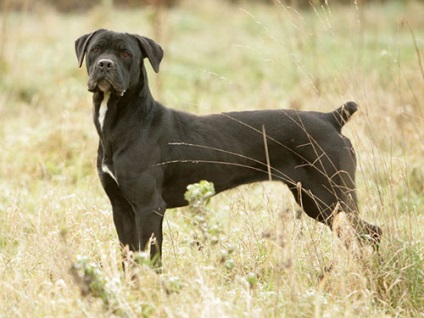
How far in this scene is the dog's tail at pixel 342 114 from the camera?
5070 millimetres

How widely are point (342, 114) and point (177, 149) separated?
4.02ft

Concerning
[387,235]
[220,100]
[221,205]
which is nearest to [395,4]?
[220,100]

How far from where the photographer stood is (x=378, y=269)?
14.7ft

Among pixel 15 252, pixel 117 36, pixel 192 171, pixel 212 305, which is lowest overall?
pixel 15 252

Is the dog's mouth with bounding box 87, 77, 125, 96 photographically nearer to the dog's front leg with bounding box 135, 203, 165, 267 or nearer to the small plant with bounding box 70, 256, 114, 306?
the dog's front leg with bounding box 135, 203, 165, 267

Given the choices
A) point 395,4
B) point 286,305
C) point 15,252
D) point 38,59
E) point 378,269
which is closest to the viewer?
point 286,305

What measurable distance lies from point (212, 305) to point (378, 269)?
4.34ft

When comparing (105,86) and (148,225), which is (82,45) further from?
(148,225)

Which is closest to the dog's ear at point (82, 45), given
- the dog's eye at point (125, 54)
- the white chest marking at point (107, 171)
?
the dog's eye at point (125, 54)

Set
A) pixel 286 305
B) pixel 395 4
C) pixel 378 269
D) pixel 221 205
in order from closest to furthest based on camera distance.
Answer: pixel 286 305 < pixel 378 269 < pixel 221 205 < pixel 395 4

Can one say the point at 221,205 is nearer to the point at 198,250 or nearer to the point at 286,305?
the point at 198,250

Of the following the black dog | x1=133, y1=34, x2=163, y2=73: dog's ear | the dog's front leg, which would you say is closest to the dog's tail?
the black dog

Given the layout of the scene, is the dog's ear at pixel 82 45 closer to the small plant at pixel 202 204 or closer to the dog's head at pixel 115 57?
the dog's head at pixel 115 57

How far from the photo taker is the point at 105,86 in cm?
463
